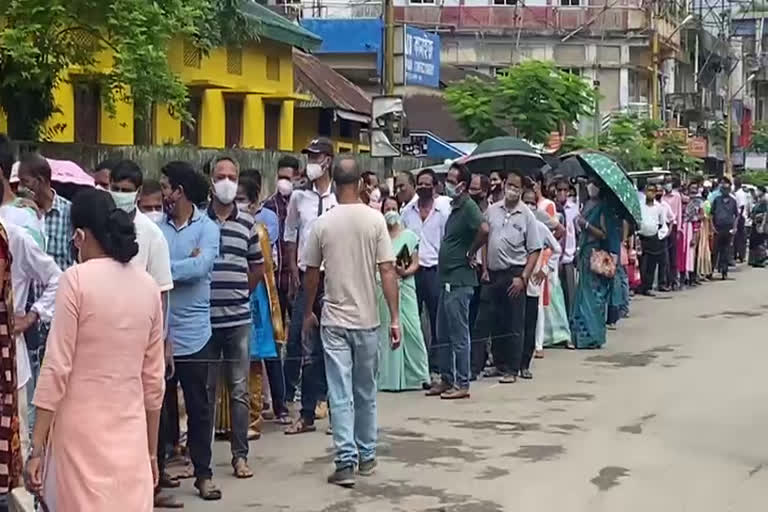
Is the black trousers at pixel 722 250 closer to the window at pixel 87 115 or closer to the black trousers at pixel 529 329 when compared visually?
the window at pixel 87 115

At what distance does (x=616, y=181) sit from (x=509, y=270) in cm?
318

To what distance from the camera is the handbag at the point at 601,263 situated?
16.8 meters

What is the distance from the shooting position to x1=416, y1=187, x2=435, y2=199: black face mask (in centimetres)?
1394

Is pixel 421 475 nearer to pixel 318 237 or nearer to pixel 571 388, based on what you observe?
pixel 318 237

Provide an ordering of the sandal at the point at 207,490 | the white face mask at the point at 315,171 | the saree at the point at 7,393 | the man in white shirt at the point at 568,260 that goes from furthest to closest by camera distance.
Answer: the man in white shirt at the point at 568,260 < the white face mask at the point at 315,171 < the sandal at the point at 207,490 < the saree at the point at 7,393

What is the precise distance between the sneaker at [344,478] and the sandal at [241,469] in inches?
23.3

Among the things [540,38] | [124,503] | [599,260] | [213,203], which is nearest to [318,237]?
[213,203]

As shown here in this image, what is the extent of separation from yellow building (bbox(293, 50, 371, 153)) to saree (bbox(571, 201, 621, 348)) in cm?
1164

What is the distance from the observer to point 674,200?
24969 mm

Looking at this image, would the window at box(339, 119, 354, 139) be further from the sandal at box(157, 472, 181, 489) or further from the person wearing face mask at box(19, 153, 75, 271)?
the person wearing face mask at box(19, 153, 75, 271)

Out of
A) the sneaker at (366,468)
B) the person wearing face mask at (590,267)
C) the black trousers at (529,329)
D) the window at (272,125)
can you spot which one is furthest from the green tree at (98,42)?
Answer: the window at (272,125)

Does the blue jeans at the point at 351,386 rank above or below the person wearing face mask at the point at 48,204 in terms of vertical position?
below

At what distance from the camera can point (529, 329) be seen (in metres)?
14.5

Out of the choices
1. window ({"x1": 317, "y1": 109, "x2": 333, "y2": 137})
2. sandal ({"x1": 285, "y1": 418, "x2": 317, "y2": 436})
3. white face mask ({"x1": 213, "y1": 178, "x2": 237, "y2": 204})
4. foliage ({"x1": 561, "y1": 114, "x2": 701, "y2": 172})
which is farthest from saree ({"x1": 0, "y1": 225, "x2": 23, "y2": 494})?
foliage ({"x1": 561, "y1": 114, "x2": 701, "y2": 172})
